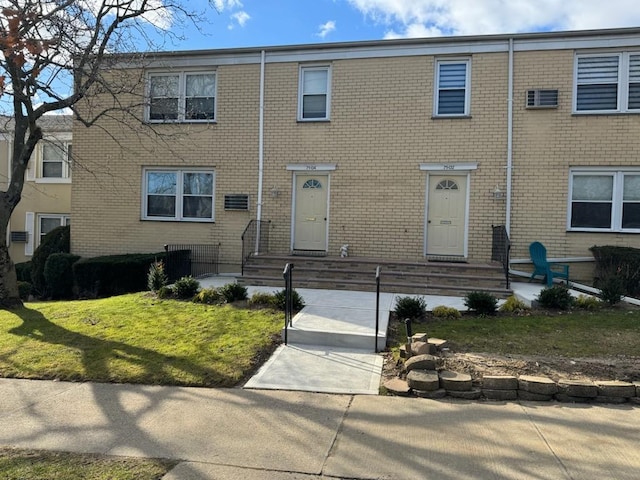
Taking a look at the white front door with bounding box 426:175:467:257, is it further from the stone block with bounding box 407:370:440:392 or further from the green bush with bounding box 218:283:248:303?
the stone block with bounding box 407:370:440:392

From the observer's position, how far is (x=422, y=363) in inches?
213

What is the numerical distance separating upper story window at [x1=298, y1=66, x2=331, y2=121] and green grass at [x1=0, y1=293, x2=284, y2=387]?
6632 millimetres

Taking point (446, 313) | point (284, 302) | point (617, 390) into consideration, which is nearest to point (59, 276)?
point (284, 302)

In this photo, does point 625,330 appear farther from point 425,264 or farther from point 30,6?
point 30,6

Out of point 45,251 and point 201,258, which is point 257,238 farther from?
point 45,251

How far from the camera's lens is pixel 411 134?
488 inches

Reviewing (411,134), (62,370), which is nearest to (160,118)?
(411,134)

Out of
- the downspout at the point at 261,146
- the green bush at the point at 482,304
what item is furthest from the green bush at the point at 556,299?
the downspout at the point at 261,146

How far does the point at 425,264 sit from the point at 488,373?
574 cm

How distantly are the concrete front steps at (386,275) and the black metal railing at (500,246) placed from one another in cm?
30

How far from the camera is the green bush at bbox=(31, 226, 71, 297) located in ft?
44.0

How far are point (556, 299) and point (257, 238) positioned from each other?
24.7 ft

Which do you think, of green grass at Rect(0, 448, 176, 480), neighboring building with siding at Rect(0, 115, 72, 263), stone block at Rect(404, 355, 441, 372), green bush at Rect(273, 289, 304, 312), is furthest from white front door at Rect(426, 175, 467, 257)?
neighboring building with siding at Rect(0, 115, 72, 263)

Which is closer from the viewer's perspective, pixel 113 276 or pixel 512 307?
pixel 512 307
